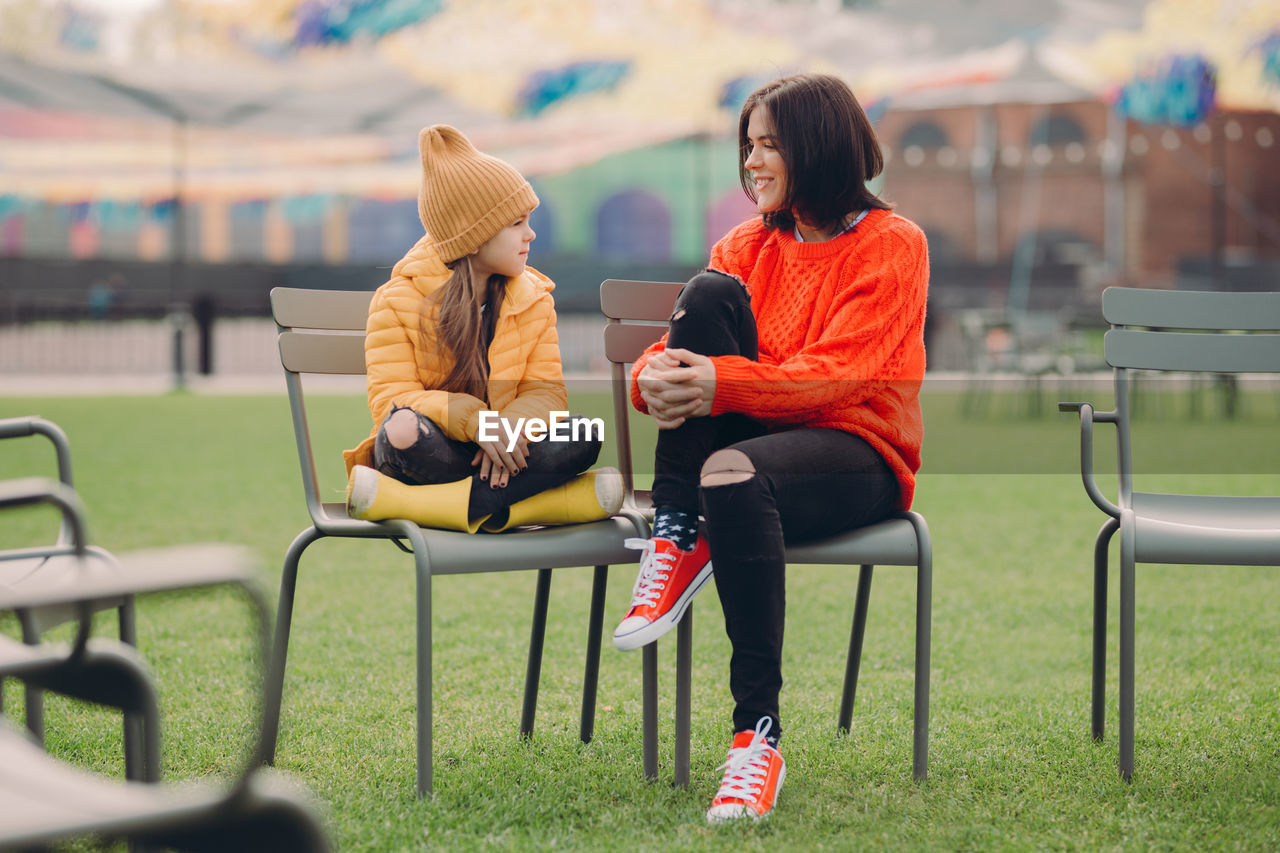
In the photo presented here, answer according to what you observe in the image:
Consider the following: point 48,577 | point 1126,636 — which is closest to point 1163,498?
point 1126,636

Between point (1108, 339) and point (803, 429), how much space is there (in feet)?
2.76

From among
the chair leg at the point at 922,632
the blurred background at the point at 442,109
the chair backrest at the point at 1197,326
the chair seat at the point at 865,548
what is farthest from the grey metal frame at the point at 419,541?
the blurred background at the point at 442,109

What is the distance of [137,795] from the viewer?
43.7 inches

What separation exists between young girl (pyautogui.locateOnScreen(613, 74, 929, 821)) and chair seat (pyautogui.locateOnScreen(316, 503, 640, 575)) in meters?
0.12

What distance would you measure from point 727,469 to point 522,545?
41 cm

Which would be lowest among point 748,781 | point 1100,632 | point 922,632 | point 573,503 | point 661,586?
point 748,781

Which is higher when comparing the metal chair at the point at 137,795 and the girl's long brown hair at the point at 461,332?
the girl's long brown hair at the point at 461,332

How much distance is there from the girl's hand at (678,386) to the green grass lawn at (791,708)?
0.42 meters

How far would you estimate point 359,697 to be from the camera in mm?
3025

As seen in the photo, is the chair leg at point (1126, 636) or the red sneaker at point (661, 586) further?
the chair leg at point (1126, 636)

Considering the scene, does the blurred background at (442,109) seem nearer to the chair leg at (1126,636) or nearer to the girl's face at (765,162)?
the girl's face at (765,162)

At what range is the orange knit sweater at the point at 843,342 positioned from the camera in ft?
7.42

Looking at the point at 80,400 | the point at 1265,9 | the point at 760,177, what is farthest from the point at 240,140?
the point at 760,177

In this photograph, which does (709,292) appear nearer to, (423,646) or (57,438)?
(423,646)
